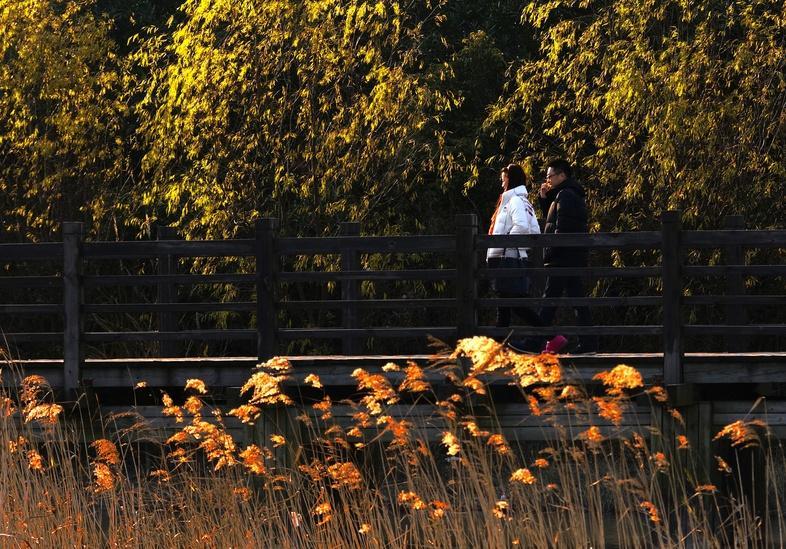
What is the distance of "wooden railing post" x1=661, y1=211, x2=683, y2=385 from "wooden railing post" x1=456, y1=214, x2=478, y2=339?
140 centimetres

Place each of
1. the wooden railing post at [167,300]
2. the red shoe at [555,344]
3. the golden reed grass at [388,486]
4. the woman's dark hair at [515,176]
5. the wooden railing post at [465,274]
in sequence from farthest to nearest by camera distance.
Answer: the wooden railing post at [167,300]
the woman's dark hair at [515,176]
the red shoe at [555,344]
the wooden railing post at [465,274]
the golden reed grass at [388,486]

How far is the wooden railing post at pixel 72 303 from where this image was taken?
37.8ft

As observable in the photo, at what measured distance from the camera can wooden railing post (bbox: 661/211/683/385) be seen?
1061 cm

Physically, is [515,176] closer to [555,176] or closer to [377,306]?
[555,176]

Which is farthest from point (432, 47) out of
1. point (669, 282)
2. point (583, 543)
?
point (583, 543)

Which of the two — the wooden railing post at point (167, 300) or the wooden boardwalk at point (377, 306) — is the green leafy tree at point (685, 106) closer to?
the wooden boardwalk at point (377, 306)

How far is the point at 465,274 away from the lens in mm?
11047

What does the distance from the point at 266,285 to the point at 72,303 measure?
160 centimetres

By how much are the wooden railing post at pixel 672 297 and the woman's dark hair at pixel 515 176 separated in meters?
1.38

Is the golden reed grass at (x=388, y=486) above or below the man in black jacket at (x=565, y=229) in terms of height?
below

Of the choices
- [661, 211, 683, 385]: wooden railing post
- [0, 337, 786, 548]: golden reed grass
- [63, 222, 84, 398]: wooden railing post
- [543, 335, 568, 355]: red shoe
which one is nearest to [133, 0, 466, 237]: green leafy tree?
[63, 222, 84, 398]: wooden railing post

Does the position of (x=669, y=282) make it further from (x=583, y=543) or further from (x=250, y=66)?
(x=250, y=66)

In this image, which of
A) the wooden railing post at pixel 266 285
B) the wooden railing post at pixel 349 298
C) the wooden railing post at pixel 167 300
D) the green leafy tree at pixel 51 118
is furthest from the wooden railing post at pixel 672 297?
the green leafy tree at pixel 51 118

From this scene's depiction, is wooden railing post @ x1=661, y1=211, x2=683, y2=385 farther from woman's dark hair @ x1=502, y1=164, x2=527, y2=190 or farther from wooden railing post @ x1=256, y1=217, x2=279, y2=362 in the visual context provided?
wooden railing post @ x1=256, y1=217, x2=279, y2=362
